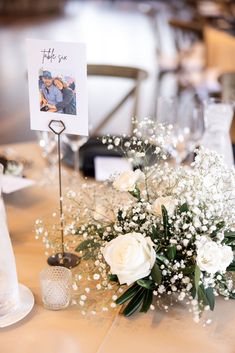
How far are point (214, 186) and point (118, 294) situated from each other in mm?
304

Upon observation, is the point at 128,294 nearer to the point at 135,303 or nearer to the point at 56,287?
the point at 135,303

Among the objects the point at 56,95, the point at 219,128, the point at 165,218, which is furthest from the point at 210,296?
the point at 219,128

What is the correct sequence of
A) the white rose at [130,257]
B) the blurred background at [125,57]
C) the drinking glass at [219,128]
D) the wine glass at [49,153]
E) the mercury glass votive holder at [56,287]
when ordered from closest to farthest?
the white rose at [130,257]
the mercury glass votive holder at [56,287]
the drinking glass at [219,128]
the wine glass at [49,153]
the blurred background at [125,57]

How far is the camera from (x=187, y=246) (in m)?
1.00

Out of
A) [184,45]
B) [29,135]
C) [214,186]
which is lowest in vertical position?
[29,135]

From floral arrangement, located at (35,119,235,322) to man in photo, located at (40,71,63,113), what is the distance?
0.20m

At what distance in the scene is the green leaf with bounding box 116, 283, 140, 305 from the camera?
39.5 inches

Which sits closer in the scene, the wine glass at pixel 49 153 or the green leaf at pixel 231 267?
the green leaf at pixel 231 267

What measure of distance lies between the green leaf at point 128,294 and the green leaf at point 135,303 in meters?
0.01

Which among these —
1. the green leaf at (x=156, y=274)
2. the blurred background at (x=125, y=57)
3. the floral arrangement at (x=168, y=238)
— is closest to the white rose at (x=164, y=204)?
the floral arrangement at (x=168, y=238)

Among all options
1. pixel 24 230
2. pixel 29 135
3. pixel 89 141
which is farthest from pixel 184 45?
pixel 24 230

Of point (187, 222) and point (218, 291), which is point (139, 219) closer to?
point (187, 222)

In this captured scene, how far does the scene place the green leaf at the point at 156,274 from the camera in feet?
3.18

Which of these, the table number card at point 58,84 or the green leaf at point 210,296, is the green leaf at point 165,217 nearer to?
the green leaf at point 210,296
